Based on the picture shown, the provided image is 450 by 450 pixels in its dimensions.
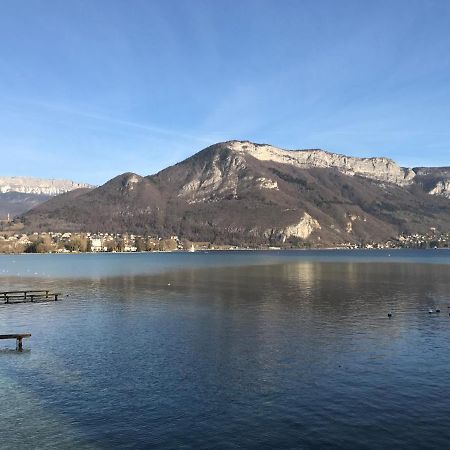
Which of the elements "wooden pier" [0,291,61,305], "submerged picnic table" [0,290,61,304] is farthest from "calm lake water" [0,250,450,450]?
"submerged picnic table" [0,290,61,304]

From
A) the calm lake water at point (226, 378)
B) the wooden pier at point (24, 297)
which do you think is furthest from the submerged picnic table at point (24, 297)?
the calm lake water at point (226, 378)

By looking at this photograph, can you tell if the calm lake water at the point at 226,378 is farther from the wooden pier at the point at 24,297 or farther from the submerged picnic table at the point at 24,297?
the submerged picnic table at the point at 24,297

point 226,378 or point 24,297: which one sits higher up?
point 24,297

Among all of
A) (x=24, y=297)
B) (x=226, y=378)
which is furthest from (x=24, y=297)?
(x=226, y=378)

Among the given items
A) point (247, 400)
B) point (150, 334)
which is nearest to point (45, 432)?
point (247, 400)

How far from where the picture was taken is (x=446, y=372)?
149 feet

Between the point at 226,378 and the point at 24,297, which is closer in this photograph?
the point at 226,378

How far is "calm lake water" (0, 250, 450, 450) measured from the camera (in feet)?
104

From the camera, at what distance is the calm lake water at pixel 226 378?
104ft

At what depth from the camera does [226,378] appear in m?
43.7

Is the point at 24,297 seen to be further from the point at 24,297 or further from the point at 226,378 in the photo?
the point at 226,378

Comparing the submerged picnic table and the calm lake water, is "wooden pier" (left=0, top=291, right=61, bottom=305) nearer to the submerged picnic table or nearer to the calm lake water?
the submerged picnic table

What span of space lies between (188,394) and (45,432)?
471 inches

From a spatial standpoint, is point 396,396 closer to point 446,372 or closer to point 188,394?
point 446,372
